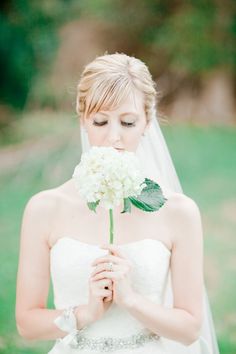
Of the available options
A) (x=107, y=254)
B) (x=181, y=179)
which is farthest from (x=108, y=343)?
(x=181, y=179)

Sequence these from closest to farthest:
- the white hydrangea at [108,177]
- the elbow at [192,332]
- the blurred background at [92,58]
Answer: the white hydrangea at [108,177]
the elbow at [192,332]
the blurred background at [92,58]

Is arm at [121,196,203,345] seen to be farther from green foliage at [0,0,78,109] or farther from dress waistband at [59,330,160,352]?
green foliage at [0,0,78,109]

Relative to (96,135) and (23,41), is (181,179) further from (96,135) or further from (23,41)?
(96,135)

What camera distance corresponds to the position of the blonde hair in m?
2.68

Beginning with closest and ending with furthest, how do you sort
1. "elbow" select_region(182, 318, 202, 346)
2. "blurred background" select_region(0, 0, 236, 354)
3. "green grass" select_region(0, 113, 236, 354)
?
"elbow" select_region(182, 318, 202, 346), "green grass" select_region(0, 113, 236, 354), "blurred background" select_region(0, 0, 236, 354)

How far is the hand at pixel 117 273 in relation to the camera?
2486 mm

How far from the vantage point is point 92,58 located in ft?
20.7

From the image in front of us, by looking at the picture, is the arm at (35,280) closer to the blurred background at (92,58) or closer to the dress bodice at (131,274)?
the dress bodice at (131,274)

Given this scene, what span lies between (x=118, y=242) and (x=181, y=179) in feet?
11.0

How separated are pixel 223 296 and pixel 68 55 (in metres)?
2.26

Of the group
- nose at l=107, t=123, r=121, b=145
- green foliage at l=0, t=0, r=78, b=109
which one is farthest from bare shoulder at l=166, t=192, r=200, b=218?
green foliage at l=0, t=0, r=78, b=109

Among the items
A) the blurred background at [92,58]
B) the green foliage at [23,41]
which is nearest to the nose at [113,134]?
the blurred background at [92,58]

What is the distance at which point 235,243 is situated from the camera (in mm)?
5910

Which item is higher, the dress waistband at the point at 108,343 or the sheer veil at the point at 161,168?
the sheer veil at the point at 161,168
